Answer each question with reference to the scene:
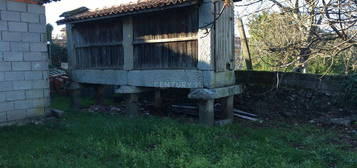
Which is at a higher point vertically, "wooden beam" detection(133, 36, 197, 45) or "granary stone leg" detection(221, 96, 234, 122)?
"wooden beam" detection(133, 36, 197, 45)

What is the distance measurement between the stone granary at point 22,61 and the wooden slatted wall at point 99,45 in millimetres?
1792

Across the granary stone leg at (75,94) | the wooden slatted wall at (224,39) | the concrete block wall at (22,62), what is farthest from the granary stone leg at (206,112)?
the granary stone leg at (75,94)

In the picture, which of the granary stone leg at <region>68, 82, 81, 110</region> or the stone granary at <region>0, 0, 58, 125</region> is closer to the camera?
the stone granary at <region>0, 0, 58, 125</region>

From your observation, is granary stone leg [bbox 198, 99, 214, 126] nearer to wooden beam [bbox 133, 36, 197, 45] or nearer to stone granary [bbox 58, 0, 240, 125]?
stone granary [bbox 58, 0, 240, 125]

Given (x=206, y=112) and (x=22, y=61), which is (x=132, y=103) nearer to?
(x=206, y=112)

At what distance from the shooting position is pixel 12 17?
6.53 meters

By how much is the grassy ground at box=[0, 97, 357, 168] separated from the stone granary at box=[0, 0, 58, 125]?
0.69 meters

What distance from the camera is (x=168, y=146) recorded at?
4852mm

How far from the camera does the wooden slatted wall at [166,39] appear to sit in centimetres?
665

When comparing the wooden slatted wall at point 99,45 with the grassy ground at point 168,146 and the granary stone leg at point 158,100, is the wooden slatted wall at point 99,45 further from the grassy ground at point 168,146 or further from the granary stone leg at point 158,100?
the grassy ground at point 168,146

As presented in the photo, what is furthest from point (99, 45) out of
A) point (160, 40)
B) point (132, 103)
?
point (160, 40)

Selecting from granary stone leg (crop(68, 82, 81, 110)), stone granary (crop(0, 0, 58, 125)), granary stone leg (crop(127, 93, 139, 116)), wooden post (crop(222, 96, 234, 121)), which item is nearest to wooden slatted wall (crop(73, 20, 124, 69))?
granary stone leg (crop(68, 82, 81, 110))

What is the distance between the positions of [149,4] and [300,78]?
469cm

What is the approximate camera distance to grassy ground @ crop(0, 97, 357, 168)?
4227 mm
